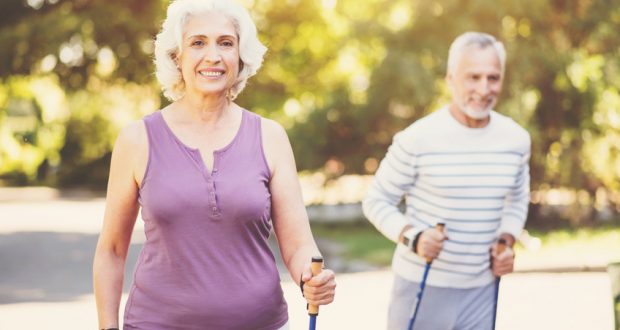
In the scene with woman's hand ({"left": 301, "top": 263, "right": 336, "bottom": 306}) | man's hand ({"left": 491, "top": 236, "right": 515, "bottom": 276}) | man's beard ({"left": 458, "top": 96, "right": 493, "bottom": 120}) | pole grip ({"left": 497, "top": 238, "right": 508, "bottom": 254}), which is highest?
man's beard ({"left": 458, "top": 96, "right": 493, "bottom": 120})

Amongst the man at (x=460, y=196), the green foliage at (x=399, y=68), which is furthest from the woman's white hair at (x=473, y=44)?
the green foliage at (x=399, y=68)

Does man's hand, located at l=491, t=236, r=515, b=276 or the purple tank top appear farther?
man's hand, located at l=491, t=236, r=515, b=276

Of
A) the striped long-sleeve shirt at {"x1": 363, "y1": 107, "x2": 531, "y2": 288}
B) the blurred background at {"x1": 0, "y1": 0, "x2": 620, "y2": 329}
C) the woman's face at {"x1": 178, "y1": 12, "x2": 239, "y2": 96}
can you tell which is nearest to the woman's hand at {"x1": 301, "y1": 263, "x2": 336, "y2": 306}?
the woman's face at {"x1": 178, "y1": 12, "x2": 239, "y2": 96}

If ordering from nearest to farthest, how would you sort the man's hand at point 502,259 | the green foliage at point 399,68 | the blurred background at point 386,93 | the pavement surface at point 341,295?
the man's hand at point 502,259, the pavement surface at point 341,295, the blurred background at point 386,93, the green foliage at point 399,68

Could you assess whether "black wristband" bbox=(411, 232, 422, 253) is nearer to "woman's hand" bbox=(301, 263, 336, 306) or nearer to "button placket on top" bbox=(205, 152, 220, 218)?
"woman's hand" bbox=(301, 263, 336, 306)

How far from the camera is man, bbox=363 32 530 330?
181 inches

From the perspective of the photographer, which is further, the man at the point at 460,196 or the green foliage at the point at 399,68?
the green foliage at the point at 399,68

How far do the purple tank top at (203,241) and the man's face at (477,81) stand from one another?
5.83 ft

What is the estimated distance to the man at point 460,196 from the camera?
4.59m

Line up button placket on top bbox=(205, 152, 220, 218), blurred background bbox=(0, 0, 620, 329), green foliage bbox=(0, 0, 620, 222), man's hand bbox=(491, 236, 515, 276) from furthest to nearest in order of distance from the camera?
green foliage bbox=(0, 0, 620, 222) → blurred background bbox=(0, 0, 620, 329) → man's hand bbox=(491, 236, 515, 276) → button placket on top bbox=(205, 152, 220, 218)

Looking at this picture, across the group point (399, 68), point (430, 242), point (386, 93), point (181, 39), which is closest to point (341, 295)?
point (399, 68)

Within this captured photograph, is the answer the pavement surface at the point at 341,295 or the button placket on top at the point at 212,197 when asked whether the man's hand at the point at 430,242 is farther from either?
the pavement surface at the point at 341,295

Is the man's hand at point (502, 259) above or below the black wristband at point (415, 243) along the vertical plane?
below

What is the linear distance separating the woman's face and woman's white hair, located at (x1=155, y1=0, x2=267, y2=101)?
0.02 m
